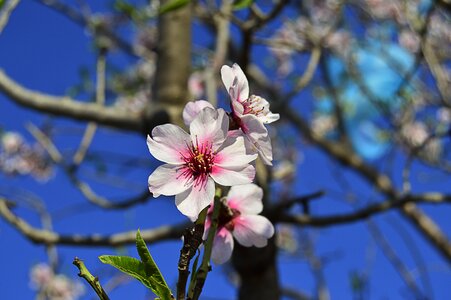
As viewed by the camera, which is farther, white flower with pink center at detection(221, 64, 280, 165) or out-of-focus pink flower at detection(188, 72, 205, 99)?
out-of-focus pink flower at detection(188, 72, 205, 99)

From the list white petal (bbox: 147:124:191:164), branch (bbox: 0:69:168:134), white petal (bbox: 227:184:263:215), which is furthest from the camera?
branch (bbox: 0:69:168:134)

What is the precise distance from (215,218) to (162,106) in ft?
2.92

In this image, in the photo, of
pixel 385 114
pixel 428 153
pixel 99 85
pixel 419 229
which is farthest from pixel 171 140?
pixel 419 229

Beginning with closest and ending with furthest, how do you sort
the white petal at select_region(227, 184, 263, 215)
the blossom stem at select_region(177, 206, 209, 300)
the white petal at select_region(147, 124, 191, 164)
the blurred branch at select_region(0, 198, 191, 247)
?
the blossom stem at select_region(177, 206, 209, 300), the white petal at select_region(147, 124, 191, 164), the white petal at select_region(227, 184, 263, 215), the blurred branch at select_region(0, 198, 191, 247)

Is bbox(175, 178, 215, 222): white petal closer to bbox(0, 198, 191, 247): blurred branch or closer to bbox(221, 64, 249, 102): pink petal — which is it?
bbox(221, 64, 249, 102): pink petal

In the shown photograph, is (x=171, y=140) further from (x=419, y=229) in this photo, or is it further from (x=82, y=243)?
(x=419, y=229)

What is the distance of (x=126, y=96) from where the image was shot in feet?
8.61

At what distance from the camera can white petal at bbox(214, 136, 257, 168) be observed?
48 centimetres

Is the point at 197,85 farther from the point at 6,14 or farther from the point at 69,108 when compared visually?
the point at 6,14

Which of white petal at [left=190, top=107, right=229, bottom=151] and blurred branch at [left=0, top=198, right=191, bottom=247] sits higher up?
white petal at [left=190, top=107, right=229, bottom=151]

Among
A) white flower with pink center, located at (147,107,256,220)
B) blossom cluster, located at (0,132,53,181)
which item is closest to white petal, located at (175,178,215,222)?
white flower with pink center, located at (147,107,256,220)

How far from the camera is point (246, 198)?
621mm

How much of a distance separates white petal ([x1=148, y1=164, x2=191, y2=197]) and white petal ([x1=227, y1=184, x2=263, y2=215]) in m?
0.12

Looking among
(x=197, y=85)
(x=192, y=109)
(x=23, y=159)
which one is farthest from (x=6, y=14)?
(x=23, y=159)
